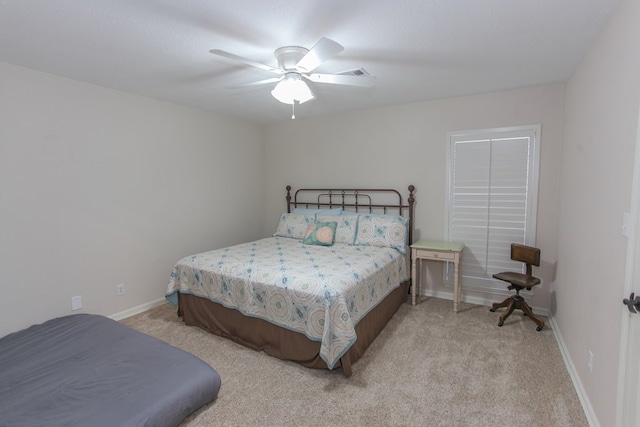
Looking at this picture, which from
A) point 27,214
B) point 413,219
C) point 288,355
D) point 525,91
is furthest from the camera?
→ point 413,219

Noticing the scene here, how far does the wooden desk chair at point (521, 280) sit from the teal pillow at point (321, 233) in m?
1.85

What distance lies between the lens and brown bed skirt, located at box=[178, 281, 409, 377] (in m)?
2.44

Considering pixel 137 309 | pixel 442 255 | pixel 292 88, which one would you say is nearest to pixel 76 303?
pixel 137 309

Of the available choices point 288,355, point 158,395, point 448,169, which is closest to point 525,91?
point 448,169

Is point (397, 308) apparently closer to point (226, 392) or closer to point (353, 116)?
point (226, 392)

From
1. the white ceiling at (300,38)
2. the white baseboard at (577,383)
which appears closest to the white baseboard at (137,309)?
the white ceiling at (300,38)

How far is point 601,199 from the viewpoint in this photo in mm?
1902

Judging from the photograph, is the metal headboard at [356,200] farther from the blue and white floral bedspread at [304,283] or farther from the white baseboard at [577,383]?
the white baseboard at [577,383]

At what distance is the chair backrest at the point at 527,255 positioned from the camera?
10.1 feet

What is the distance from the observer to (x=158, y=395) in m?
1.79

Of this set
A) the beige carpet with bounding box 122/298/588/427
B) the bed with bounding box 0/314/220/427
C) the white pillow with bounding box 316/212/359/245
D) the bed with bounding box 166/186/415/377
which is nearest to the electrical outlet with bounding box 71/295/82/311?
the bed with bounding box 0/314/220/427

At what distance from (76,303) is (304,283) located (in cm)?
234

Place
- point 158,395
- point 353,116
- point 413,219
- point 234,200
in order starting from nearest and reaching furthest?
point 158,395, point 413,219, point 353,116, point 234,200

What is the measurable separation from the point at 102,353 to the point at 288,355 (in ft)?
4.34
